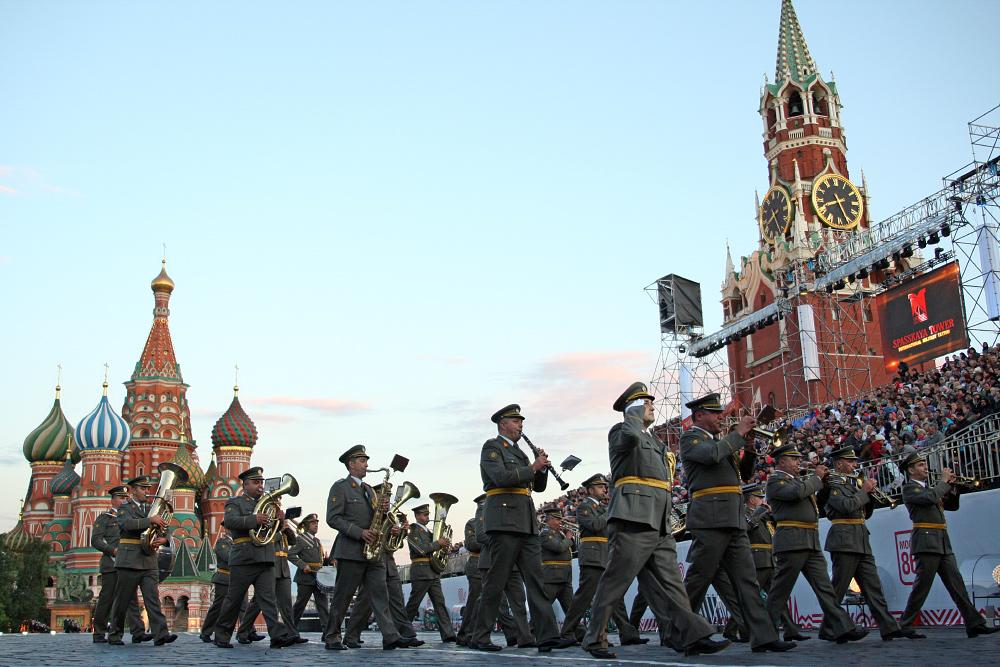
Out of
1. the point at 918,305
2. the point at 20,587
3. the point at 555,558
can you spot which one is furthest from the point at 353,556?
the point at 20,587

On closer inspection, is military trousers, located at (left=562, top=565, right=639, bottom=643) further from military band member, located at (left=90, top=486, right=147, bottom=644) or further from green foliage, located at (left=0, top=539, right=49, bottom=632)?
green foliage, located at (left=0, top=539, right=49, bottom=632)

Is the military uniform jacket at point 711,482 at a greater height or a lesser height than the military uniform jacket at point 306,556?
greater

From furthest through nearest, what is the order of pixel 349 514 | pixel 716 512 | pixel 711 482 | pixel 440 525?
pixel 440 525
pixel 349 514
pixel 711 482
pixel 716 512

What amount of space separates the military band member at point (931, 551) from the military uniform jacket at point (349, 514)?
18.6 ft

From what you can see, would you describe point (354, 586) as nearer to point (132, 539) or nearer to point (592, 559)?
point (592, 559)

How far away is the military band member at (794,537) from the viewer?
32.6ft

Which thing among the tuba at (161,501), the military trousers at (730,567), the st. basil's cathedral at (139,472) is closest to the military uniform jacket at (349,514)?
the tuba at (161,501)

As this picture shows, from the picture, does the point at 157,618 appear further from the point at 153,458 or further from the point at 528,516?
the point at 153,458

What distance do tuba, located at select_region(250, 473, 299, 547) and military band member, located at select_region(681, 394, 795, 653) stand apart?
4.97 meters

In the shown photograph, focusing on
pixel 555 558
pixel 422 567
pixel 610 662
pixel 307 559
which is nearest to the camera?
pixel 610 662

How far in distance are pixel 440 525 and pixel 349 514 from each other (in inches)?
169

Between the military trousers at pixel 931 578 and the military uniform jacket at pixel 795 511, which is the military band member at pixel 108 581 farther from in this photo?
the military trousers at pixel 931 578

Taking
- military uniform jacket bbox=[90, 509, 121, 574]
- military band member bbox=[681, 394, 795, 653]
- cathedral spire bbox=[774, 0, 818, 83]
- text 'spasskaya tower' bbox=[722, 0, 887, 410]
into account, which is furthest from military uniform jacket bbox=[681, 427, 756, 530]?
cathedral spire bbox=[774, 0, 818, 83]

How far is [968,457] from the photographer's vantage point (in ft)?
44.5
